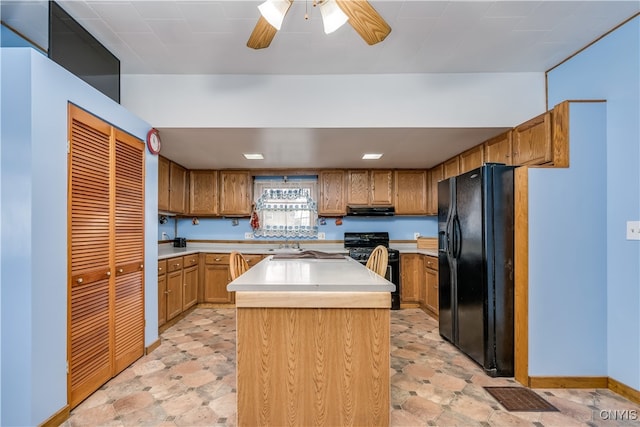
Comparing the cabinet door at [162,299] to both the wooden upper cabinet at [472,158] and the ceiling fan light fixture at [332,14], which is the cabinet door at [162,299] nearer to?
the ceiling fan light fixture at [332,14]

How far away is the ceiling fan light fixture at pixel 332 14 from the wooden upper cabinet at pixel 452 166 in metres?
2.98

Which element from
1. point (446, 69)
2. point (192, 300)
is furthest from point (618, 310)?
point (192, 300)

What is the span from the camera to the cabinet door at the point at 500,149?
3001mm

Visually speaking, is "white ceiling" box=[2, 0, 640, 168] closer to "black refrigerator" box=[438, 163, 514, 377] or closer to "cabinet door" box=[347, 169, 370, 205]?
"black refrigerator" box=[438, 163, 514, 377]

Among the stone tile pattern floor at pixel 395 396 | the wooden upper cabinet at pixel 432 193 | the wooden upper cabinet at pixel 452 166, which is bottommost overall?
the stone tile pattern floor at pixel 395 396

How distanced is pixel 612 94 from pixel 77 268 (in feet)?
13.1

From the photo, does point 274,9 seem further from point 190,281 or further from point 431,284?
point 190,281

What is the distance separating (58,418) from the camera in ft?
6.14

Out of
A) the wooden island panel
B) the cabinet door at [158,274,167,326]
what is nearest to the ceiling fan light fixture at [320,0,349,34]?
the wooden island panel

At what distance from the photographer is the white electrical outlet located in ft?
7.06

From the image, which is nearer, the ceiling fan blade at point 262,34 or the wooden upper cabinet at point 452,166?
the ceiling fan blade at point 262,34

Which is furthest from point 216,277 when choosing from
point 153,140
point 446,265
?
point 446,265

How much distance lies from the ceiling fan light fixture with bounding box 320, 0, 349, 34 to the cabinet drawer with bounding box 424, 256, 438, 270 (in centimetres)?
320

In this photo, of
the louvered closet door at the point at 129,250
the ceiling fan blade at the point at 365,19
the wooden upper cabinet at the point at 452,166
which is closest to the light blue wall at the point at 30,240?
the louvered closet door at the point at 129,250
